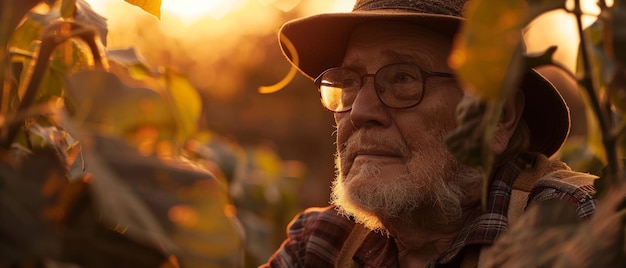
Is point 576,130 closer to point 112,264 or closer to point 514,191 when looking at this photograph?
point 514,191

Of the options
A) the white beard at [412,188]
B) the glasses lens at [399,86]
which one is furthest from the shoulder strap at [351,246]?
the glasses lens at [399,86]

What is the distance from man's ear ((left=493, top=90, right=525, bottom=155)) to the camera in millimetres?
2391

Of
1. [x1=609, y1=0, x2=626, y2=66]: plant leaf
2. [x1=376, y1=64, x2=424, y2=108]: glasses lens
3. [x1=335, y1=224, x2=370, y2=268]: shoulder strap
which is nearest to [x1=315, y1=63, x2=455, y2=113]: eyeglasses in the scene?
[x1=376, y1=64, x2=424, y2=108]: glasses lens

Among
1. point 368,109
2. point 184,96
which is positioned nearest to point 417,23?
point 368,109

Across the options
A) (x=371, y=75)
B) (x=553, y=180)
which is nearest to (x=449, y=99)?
(x=371, y=75)

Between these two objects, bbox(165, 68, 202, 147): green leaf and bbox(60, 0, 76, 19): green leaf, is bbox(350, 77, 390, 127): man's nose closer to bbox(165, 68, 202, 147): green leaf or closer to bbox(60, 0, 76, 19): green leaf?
bbox(165, 68, 202, 147): green leaf

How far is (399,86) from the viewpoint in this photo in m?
2.48

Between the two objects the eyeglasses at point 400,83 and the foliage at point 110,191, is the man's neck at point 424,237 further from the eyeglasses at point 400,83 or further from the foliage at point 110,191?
the foliage at point 110,191

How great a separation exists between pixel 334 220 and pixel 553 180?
2.59ft

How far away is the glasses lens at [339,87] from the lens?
8.48 feet

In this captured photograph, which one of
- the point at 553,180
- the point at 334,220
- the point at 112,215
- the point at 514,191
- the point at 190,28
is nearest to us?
the point at 112,215

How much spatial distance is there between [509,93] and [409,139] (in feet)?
5.55

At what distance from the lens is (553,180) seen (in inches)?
84.0

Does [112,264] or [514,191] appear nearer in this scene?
[112,264]
